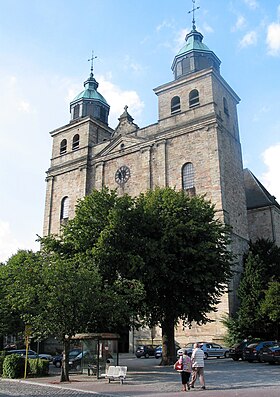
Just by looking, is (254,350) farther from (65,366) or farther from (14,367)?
(14,367)

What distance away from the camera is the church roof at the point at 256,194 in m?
41.8


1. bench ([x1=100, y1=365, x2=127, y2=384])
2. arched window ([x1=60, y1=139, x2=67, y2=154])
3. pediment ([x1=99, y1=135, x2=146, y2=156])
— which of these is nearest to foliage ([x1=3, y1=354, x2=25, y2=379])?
bench ([x1=100, y1=365, x2=127, y2=384])

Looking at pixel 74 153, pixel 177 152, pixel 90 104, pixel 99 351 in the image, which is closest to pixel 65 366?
pixel 99 351

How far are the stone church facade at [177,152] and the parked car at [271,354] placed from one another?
634 cm

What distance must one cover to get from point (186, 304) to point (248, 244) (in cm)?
1504

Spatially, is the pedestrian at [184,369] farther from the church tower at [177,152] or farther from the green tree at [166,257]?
the church tower at [177,152]


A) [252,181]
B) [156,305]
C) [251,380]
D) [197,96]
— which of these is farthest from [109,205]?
[252,181]

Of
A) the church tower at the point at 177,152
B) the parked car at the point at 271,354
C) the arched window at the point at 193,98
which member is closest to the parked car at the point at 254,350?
the parked car at the point at 271,354

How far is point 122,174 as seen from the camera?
4072 cm

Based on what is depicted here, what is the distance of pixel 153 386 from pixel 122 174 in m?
27.2

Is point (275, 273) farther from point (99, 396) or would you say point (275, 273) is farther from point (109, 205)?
point (99, 396)

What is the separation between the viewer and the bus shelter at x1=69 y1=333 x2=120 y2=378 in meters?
18.3

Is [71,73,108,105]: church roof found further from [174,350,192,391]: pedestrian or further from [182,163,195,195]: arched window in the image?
[174,350,192,391]: pedestrian

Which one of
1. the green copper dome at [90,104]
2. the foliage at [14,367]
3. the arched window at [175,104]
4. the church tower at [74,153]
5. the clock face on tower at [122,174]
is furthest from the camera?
the green copper dome at [90,104]
